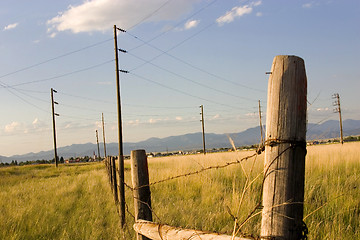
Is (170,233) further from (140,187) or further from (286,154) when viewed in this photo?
(286,154)

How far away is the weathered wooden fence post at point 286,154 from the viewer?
1.44m

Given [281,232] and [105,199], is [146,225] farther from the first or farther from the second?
[105,199]

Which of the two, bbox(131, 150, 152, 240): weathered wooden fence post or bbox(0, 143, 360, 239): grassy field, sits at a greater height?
bbox(131, 150, 152, 240): weathered wooden fence post

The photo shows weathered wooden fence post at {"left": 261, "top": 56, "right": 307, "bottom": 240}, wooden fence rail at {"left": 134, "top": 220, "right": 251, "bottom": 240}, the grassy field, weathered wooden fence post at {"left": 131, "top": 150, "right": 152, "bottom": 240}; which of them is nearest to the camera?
weathered wooden fence post at {"left": 261, "top": 56, "right": 307, "bottom": 240}

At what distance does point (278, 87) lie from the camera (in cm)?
148

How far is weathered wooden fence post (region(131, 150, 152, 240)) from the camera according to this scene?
316 cm

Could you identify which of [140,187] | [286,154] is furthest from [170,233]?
[286,154]

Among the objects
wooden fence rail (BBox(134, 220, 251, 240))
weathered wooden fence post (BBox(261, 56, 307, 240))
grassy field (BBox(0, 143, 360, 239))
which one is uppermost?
weathered wooden fence post (BBox(261, 56, 307, 240))

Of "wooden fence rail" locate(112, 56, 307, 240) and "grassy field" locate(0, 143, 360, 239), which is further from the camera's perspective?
"grassy field" locate(0, 143, 360, 239)

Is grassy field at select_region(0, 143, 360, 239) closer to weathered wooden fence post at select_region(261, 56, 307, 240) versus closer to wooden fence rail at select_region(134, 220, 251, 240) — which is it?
wooden fence rail at select_region(134, 220, 251, 240)

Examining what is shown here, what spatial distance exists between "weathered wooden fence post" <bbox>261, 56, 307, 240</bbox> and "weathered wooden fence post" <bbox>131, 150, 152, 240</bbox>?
6.25 feet

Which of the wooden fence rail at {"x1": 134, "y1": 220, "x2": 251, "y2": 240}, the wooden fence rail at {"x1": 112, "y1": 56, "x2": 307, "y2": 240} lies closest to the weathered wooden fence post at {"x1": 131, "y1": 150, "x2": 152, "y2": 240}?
the wooden fence rail at {"x1": 134, "y1": 220, "x2": 251, "y2": 240}

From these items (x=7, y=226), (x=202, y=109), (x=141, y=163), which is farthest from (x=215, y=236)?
(x=202, y=109)

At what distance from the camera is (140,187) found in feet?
10.4
